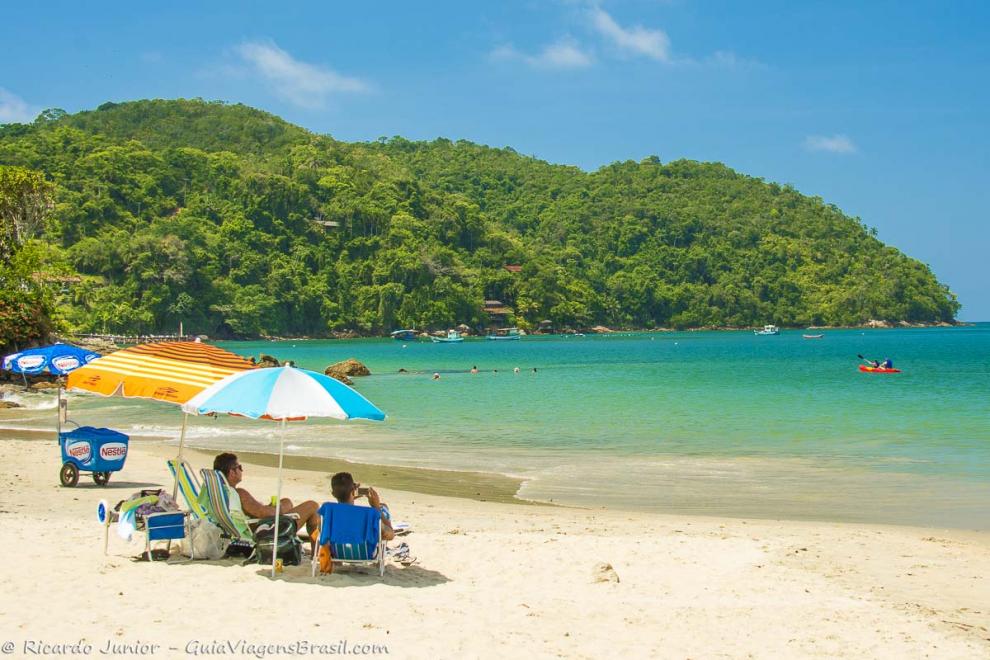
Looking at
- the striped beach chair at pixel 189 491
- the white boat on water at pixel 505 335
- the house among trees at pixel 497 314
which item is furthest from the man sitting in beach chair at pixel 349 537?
the house among trees at pixel 497 314

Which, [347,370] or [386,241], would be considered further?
[386,241]

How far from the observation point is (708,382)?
43594mm

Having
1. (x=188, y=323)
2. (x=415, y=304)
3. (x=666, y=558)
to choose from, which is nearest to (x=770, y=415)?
(x=666, y=558)

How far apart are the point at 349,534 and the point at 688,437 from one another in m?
15.6

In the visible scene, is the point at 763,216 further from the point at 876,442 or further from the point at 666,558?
the point at 666,558

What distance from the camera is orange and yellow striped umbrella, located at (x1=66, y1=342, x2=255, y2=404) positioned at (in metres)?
8.45

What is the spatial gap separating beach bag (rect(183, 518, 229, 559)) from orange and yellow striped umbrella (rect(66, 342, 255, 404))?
3.88ft

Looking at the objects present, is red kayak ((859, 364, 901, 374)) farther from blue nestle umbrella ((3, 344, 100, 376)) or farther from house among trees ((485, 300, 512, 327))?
house among trees ((485, 300, 512, 327))

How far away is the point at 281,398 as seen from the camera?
7461mm

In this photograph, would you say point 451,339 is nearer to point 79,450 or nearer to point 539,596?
point 79,450

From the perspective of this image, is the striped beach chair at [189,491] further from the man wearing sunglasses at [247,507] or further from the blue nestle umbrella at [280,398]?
the blue nestle umbrella at [280,398]

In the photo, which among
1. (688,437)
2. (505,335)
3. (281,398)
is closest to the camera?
(281,398)

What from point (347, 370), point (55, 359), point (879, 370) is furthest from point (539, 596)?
point (879, 370)

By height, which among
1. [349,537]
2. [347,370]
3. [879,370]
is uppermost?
[879,370]
